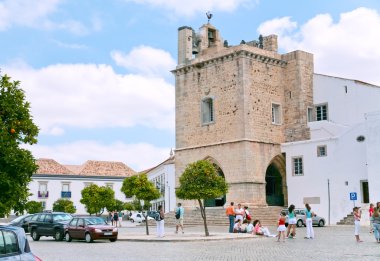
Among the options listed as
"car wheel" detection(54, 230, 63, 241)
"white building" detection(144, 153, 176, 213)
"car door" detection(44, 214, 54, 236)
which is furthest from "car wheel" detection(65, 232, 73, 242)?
"white building" detection(144, 153, 176, 213)

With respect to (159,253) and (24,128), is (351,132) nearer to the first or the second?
(159,253)

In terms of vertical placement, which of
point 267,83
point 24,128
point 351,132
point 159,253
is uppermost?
point 267,83

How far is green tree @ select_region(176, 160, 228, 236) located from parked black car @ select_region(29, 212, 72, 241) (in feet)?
18.4

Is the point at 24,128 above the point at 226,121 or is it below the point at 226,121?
below

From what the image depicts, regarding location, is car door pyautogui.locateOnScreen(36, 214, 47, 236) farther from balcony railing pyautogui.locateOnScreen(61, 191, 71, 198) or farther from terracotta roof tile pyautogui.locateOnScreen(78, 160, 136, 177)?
terracotta roof tile pyautogui.locateOnScreen(78, 160, 136, 177)

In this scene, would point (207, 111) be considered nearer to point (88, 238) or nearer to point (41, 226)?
point (41, 226)

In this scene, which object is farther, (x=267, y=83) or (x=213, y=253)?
(x=267, y=83)

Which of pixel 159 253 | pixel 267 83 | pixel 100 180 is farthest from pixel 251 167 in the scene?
pixel 100 180

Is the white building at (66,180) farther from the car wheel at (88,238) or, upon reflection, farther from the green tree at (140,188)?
the car wheel at (88,238)

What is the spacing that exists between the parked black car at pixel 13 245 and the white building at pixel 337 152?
27.1 m

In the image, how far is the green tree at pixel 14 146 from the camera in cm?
1145

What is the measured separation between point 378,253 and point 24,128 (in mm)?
10270

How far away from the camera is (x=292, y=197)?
3809 cm

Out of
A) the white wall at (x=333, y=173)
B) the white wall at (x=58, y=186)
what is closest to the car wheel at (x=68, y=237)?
the white wall at (x=333, y=173)
